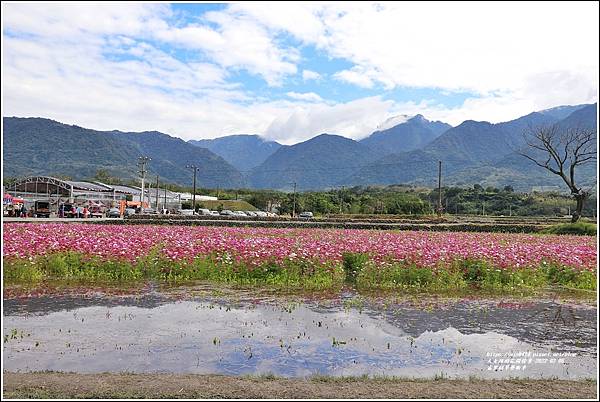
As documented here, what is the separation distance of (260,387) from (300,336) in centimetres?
221

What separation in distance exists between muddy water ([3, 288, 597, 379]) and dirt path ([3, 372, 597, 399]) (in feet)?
1.74

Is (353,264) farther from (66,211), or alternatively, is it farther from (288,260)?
(66,211)

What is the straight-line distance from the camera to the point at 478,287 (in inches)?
438

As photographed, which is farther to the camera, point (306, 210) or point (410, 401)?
point (306, 210)

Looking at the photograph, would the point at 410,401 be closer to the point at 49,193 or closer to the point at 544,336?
the point at 544,336

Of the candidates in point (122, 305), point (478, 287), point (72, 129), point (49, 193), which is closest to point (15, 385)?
point (122, 305)

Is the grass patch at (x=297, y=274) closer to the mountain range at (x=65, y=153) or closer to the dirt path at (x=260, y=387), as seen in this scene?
the dirt path at (x=260, y=387)

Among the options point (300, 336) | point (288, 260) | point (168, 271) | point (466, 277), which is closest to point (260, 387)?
point (300, 336)

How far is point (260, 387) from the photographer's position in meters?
4.77

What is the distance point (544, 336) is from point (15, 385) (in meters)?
6.18

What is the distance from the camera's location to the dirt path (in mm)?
4543

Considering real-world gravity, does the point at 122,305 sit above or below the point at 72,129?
below

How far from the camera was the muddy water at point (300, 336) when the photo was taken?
19.0 feet

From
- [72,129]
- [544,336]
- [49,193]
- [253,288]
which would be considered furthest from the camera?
[72,129]
